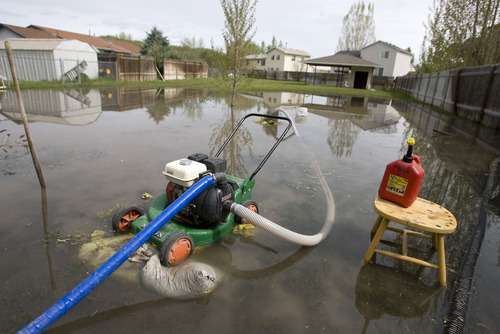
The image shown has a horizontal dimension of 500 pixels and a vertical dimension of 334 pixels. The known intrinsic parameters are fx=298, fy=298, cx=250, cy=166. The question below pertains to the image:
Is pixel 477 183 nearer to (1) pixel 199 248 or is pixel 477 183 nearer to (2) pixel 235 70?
(1) pixel 199 248

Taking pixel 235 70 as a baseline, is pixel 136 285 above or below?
below

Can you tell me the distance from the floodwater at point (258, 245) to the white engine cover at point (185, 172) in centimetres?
83

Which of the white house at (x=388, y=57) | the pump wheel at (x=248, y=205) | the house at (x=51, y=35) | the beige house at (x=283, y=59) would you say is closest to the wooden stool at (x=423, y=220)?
the pump wheel at (x=248, y=205)

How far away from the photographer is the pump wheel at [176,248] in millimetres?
2719

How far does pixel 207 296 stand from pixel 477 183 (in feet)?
17.6

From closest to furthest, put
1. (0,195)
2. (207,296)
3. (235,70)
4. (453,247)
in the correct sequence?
1. (207,296)
2. (453,247)
3. (0,195)
4. (235,70)

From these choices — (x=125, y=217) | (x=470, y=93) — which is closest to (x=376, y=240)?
(x=125, y=217)

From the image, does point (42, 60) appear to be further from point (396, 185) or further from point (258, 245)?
point (396, 185)

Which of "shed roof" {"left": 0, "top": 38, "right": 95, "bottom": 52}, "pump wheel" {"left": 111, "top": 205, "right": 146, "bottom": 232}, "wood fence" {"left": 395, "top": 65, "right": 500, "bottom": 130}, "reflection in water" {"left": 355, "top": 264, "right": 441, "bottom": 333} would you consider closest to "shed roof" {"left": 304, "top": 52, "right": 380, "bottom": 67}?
"wood fence" {"left": 395, "top": 65, "right": 500, "bottom": 130}

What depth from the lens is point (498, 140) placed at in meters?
8.78

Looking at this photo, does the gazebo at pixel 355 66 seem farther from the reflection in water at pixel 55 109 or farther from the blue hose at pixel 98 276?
the blue hose at pixel 98 276

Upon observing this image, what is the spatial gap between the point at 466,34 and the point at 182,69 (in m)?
26.8

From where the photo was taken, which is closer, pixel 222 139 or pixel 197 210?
pixel 197 210

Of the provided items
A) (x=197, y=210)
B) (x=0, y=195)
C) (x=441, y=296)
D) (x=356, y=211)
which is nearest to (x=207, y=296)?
(x=197, y=210)
